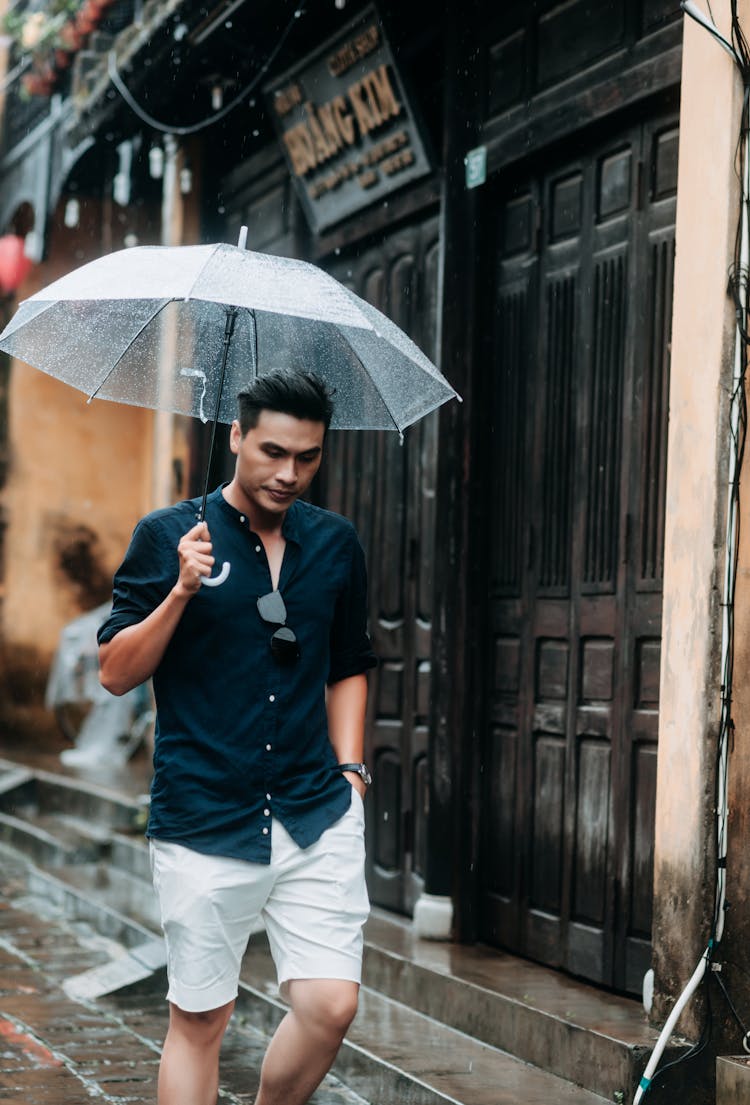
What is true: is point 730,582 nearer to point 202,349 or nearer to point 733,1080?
point 733,1080

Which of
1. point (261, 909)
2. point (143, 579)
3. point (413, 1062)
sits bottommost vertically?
point (413, 1062)

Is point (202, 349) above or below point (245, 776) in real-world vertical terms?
above

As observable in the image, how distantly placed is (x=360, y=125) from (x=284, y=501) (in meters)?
5.34

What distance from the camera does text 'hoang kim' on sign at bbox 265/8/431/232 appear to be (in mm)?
8336

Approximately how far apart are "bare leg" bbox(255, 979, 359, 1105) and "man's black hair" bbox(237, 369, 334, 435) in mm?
1330

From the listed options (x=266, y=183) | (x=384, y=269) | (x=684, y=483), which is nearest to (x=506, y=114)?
(x=384, y=269)

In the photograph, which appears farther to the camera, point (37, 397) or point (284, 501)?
point (37, 397)

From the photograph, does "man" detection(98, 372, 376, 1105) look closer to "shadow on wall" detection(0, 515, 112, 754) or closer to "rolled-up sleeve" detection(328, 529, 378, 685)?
"rolled-up sleeve" detection(328, 529, 378, 685)

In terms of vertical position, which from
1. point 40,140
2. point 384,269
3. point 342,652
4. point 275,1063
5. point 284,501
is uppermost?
point 40,140

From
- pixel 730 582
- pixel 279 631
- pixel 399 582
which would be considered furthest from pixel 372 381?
pixel 399 582

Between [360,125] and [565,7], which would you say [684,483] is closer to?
[565,7]

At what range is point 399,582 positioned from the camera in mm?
8422

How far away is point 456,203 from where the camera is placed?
25.2ft

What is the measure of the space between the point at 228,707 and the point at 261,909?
1.67ft
